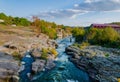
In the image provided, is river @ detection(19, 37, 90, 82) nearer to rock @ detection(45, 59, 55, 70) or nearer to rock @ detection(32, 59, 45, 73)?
rock @ detection(45, 59, 55, 70)

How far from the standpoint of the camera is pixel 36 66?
47.7 m

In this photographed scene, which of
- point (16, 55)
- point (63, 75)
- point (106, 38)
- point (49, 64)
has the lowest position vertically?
point (63, 75)

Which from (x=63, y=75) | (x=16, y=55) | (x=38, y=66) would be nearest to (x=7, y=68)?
(x=38, y=66)

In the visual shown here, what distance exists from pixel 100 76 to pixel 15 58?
18882 mm

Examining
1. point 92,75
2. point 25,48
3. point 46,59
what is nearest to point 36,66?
point 46,59

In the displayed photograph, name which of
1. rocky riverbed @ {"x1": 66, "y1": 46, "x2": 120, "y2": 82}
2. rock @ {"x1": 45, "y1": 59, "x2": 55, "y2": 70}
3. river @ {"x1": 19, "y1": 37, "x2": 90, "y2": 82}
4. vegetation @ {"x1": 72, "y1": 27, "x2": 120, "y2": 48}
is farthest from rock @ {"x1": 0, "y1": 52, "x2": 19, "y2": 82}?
vegetation @ {"x1": 72, "y1": 27, "x2": 120, "y2": 48}

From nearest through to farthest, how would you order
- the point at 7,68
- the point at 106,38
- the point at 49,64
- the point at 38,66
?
the point at 7,68, the point at 38,66, the point at 49,64, the point at 106,38

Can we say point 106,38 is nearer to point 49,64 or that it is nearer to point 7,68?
point 49,64

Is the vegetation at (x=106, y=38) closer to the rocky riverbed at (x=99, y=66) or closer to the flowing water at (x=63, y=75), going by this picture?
the rocky riverbed at (x=99, y=66)

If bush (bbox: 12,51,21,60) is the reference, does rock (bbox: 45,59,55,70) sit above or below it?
below

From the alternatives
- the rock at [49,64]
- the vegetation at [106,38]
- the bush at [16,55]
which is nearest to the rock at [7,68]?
the bush at [16,55]

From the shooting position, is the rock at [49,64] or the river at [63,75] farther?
the rock at [49,64]

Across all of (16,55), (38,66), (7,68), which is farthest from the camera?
(16,55)

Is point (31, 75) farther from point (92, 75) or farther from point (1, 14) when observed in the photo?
Result: point (1, 14)
